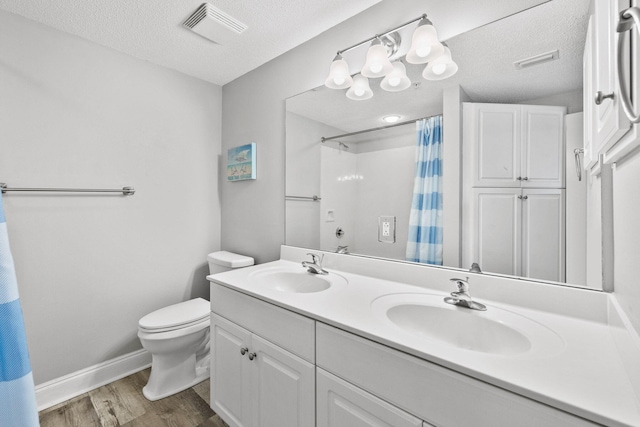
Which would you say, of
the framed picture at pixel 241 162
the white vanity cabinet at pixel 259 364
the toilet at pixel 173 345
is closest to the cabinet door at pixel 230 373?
the white vanity cabinet at pixel 259 364

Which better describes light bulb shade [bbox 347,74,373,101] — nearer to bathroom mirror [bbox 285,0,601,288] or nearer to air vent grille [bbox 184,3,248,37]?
bathroom mirror [bbox 285,0,601,288]

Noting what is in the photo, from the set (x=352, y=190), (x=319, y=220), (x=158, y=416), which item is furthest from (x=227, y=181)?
(x=158, y=416)

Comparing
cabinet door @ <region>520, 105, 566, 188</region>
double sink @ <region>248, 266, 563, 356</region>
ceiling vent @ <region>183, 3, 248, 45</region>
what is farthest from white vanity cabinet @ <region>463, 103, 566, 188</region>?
ceiling vent @ <region>183, 3, 248, 45</region>

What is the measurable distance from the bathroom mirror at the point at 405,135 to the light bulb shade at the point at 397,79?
0.03 m

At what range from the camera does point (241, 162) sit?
87.9 inches

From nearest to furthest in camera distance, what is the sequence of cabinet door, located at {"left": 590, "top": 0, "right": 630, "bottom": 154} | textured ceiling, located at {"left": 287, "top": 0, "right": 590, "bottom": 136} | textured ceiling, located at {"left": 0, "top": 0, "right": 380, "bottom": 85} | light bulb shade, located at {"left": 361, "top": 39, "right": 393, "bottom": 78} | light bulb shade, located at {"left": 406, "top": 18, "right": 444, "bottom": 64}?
cabinet door, located at {"left": 590, "top": 0, "right": 630, "bottom": 154}
textured ceiling, located at {"left": 287, "top": 0, "right": 590, "bottom": 136}
light bulb shade, located at {"left": 406, "top": 18, "right": 444, "bottom": 64}
light bulb shade, located at {"left": 361, "top": 39, "right": 393, "bottom": 78}
textured ceiling, located at {"left": 0, "top": 0, "right": 380, "bottom": 85}

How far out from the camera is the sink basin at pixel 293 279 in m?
1.51

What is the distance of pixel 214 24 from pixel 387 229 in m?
1.53

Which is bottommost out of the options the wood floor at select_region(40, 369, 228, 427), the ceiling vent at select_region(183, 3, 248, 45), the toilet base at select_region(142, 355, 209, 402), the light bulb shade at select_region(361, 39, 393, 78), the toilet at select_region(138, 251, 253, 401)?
the wood floor at select_region(40, 369, 228, 427)

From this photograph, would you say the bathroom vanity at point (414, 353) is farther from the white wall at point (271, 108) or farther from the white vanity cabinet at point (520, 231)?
the white wall at point (271, 108)

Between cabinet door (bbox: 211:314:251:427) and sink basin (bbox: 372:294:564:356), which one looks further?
cabinet door (bbox: 211:314:251:427)

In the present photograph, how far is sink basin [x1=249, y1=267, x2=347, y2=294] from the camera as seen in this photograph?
4.97 ft

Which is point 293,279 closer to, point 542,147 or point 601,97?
point 542,147

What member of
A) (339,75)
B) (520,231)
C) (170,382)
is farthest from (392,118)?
(170,382)
